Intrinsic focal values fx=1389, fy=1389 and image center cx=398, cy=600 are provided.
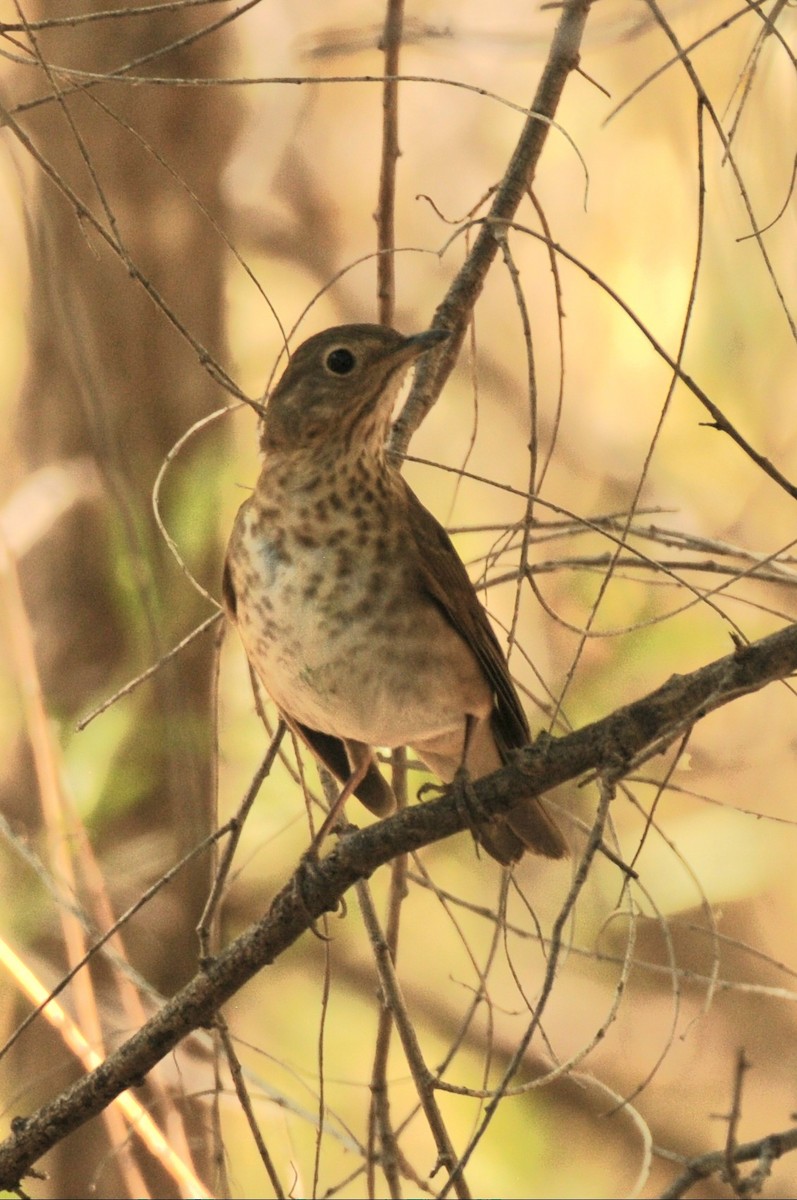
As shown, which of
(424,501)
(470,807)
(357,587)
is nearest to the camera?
(470,807)

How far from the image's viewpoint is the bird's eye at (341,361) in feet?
9.12

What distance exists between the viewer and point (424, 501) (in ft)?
15.0

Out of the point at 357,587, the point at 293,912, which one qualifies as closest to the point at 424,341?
the point at 357,587

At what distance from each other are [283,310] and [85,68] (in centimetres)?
108

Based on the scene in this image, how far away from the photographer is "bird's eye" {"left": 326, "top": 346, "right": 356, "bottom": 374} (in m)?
2.78

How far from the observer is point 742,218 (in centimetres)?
432

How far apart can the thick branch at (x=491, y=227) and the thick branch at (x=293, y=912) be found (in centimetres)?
84

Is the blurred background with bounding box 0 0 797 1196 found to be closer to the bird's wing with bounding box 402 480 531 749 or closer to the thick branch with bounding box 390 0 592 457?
the thick branch with bounding box 390 0 592 457

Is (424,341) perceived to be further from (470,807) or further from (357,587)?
(470,807)

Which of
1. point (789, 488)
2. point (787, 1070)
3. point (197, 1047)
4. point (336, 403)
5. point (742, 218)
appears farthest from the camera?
point (787, 1070)

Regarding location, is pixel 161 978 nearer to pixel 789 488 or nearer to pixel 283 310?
pixel 283 310

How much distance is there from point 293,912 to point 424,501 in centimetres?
257

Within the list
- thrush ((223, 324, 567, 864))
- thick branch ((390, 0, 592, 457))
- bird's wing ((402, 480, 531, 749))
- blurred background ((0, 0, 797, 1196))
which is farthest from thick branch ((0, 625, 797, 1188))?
blurred background ((0, 0, 797, 1196))

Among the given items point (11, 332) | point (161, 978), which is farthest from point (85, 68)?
point (161, 978)
